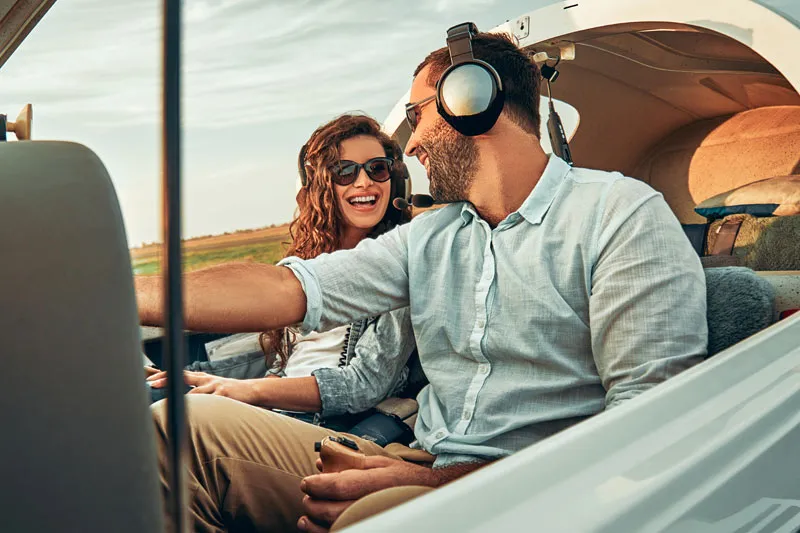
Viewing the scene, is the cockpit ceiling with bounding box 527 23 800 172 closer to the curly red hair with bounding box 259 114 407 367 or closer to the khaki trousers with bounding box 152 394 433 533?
the curly red hair with bounding box 259 114 407 367

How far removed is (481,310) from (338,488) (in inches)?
18.2

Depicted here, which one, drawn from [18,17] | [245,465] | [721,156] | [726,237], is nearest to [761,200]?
[726,237]

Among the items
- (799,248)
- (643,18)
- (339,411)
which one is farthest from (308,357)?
(799,248)

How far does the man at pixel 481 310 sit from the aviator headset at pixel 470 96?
0.30 ft

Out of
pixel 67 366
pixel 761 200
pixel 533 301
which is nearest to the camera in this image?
pixel 67 366

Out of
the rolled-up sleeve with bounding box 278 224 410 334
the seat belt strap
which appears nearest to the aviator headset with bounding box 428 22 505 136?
the rolled-up sleeve with bounding box 278 224 410 334

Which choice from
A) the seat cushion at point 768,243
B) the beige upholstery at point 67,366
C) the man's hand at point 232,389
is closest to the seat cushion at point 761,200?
the seat cushion at point 768,243

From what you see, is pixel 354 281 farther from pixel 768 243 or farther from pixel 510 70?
pixel 768 243

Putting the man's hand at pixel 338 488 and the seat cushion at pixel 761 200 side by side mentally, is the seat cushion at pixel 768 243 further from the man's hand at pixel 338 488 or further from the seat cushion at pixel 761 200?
the man's hand at pixel 338 488

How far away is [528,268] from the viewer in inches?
57.6

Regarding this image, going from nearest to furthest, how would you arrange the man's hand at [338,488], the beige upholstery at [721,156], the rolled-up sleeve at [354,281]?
the man's hand at [338,488] → the rolled-up sleeve at [354,281] → the beige upholstery at [721,156]

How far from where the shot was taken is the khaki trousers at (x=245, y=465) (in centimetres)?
141

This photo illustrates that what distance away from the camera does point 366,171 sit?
2178 mm

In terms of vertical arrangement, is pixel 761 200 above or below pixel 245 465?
above
